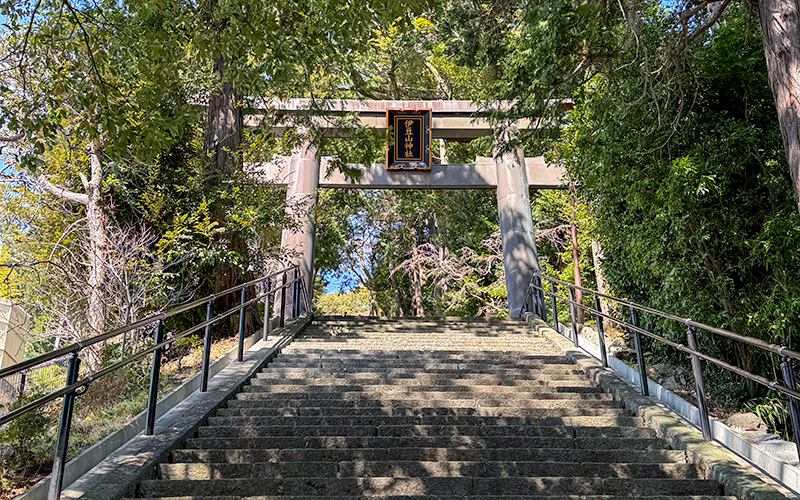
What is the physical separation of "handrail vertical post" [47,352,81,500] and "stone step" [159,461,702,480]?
0.76 meters

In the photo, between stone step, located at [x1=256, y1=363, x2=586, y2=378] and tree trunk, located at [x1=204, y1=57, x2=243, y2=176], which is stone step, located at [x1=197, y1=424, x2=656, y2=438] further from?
tree trunk, located at [x1=204, y1=57, x2=243, y2=176]

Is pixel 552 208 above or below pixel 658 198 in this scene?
above

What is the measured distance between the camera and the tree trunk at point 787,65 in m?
4.00

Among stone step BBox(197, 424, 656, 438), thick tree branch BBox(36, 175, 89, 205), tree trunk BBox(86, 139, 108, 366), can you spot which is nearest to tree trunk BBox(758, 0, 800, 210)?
stone step BBox(197, 424, 656, 438)

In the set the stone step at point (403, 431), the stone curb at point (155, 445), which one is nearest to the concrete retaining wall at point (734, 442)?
the stone step at point (403, 431)

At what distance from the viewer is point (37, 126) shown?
465 cm

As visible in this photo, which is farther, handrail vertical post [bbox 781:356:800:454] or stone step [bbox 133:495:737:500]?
stone step [bbox 133:495:737:500]

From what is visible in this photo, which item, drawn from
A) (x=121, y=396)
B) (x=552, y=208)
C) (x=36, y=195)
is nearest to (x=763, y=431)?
(x=121, y=396)

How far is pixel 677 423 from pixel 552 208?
42.7ft

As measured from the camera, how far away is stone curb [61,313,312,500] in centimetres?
300

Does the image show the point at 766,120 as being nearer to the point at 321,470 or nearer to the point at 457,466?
the point at 457,466

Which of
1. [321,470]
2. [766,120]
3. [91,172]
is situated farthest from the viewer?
[91,172]

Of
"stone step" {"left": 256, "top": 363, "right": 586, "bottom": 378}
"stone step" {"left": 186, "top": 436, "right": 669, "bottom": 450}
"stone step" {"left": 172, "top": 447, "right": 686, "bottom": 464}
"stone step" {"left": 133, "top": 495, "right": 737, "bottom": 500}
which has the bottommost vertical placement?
"stone step" {"left": 133, "top": 495, "right": 737, "bottom": 500}

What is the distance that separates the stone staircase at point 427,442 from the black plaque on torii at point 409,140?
6.93 meters
